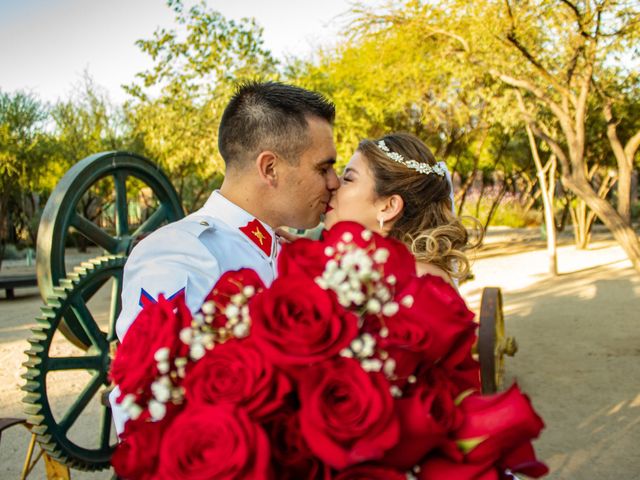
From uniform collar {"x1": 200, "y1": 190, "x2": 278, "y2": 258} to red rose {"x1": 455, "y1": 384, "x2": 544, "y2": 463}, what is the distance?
1313 millimetres

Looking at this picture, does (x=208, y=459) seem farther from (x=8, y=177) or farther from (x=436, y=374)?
(x=8, y=177)

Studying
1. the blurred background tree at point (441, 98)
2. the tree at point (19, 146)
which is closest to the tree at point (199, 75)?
the blurred background tree at point (441, 98)

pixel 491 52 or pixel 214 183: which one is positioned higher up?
pixel 491 52

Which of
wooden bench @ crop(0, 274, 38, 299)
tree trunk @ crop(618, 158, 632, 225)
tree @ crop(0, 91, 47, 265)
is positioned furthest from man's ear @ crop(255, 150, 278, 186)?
tree @ crop(0, 91, 47, 265)

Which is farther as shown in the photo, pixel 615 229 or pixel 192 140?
pixel 192 140

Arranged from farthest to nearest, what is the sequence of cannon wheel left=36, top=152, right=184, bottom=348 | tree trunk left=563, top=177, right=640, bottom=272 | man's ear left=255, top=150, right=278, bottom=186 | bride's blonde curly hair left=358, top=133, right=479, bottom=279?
tree trunk left=563, top=177, right=640, bottom=272 → cannon wheel left=36, top=152, right=184, bottom=348 → bride's blonde curly hair left=358, top=133, right=479, bottom=279 → man's ear left=255, top=150, right=278, bottom=186

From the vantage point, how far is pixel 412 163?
293 centimetres

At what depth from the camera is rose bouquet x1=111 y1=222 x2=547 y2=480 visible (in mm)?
936

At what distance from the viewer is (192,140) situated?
15.3 m

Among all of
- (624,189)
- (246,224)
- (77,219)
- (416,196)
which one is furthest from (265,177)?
(624,189)

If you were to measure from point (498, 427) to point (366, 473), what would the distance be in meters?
0.23

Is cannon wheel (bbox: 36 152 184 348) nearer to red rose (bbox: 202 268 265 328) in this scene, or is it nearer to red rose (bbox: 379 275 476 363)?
red rose (bbox: 202 268 265 328)

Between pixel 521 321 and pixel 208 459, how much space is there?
384 inches

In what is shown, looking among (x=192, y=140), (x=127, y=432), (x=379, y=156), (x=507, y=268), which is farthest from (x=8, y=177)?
(x=127, y=432)
